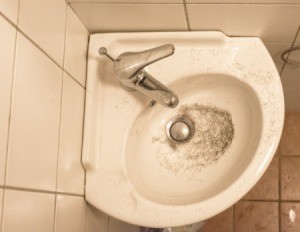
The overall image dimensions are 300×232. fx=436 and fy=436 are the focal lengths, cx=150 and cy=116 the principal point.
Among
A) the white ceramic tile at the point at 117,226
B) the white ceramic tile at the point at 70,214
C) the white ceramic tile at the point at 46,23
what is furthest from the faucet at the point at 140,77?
the white ceramic tile at the point at 117,226

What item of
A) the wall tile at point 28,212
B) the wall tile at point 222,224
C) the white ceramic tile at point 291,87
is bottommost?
the wall tile at point 222,224

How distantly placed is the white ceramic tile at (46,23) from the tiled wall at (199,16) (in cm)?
6

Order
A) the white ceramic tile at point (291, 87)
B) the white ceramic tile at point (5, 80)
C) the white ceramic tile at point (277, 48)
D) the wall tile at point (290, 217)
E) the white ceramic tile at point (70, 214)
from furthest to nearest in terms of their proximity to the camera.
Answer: the wall tile at point (290, 217) → the white ceramic tile at point (291, 87) → the white ceramic tile at point (277, 48) → the white ceramic tile at point (70, 214) → the white ceramic tile at point (5, 80)

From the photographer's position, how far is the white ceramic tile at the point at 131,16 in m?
0.84

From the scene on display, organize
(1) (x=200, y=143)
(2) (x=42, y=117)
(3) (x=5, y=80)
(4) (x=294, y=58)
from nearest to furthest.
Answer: (3) (x=5, y=80) < (2) (x=42, y=117) < (1) (x=200, y=143) < (4) (x=294, y=58)

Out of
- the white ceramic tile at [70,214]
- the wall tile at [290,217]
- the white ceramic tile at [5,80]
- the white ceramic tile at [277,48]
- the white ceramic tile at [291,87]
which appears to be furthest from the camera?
the wall tile at [290,217]

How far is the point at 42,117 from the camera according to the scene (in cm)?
70

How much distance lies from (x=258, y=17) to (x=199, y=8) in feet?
0.40

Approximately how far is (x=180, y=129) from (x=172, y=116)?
1.7 inches

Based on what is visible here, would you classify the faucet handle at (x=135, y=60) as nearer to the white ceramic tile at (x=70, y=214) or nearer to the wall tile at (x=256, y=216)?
the white ceramic tile at (x=70, y=214)

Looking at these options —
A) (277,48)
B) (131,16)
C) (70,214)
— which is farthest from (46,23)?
(277,48)

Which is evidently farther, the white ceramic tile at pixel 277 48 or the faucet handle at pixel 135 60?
the white ceramic tile at pixel 277 48

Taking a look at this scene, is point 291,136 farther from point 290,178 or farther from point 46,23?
point 46,23

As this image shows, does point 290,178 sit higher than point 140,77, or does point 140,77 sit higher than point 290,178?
point 140,77
